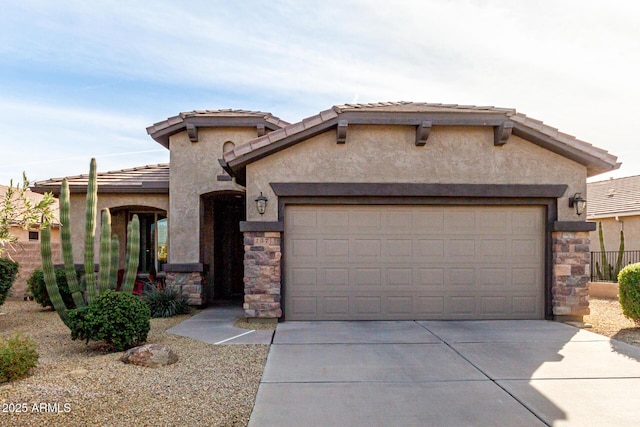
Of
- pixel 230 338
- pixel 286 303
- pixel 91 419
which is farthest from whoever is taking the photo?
pixel 286 303

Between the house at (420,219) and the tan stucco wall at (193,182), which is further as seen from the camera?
the tan stucco wall at (193,182)

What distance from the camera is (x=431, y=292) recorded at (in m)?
9.09

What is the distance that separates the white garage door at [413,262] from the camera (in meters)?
8.98

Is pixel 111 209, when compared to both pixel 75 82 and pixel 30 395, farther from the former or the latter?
pixel 30 395

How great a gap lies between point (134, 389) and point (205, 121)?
7.68 meters

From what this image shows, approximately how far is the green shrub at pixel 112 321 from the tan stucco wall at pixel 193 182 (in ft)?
15.3

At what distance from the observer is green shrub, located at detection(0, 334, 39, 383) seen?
5.01 meters

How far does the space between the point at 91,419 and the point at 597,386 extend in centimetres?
551

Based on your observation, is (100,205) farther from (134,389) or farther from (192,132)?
(134,389)

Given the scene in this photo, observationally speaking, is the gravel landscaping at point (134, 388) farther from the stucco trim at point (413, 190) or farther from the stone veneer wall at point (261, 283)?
the stucco trim at point (413, 190)

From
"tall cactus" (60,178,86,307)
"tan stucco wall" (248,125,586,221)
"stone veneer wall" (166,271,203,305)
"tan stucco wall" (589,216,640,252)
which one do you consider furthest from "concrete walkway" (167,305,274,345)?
"tan stucco wall" (589,216,640,252)

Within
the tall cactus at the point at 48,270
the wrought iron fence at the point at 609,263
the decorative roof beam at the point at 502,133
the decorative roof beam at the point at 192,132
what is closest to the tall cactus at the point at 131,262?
the tall cactus at the point at 48,270

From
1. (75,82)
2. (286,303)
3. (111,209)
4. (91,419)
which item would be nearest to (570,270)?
(286,303)

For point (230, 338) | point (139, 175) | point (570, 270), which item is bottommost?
point (230, 338)
